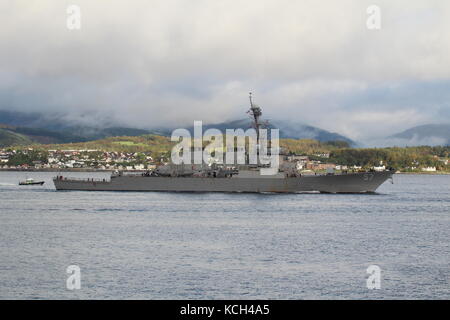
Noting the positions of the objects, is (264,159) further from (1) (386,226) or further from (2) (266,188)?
(1) (386,226)

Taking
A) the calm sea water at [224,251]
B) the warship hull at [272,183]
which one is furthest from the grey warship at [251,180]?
the calm sea water at [224,251]

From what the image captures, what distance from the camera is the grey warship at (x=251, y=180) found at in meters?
78.7

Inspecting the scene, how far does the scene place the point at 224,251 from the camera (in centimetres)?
3559

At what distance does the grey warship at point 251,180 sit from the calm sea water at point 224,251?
15.2 meters

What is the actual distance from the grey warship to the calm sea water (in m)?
15.2

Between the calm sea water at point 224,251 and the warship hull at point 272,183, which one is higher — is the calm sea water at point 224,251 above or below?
below

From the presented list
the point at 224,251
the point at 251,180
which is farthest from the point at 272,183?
the point at 224,251

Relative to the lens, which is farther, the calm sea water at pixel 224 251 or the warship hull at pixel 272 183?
the warship hull at pixel 272 183

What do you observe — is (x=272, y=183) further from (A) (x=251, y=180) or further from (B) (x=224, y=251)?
(B) (x=224, y=251)

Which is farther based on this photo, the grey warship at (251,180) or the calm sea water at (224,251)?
the grey warship at (251,180)

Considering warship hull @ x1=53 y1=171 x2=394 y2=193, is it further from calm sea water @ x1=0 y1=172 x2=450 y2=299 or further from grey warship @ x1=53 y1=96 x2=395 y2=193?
calm sea water @ x1=0 y1=172 x2=450 y2=299

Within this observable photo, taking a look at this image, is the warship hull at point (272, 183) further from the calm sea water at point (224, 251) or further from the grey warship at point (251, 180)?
the calm sea water at point (224, 251)

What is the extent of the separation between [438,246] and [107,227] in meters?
22.2
